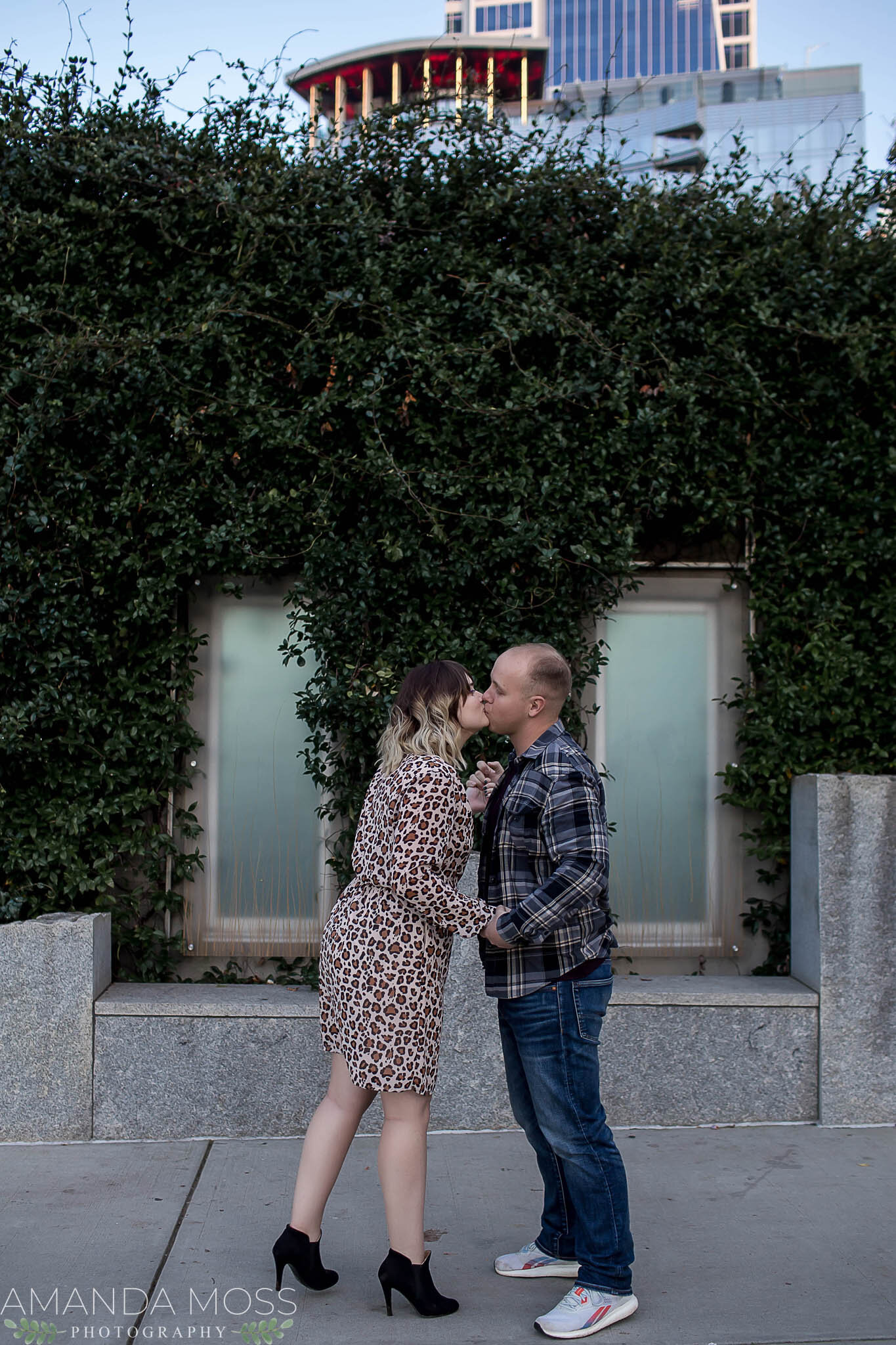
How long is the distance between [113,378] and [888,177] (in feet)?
12.2

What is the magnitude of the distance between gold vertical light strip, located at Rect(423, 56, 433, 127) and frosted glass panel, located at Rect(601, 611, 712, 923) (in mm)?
2511

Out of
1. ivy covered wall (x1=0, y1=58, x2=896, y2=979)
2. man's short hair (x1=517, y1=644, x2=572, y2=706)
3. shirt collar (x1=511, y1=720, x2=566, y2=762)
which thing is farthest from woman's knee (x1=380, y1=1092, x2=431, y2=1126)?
ivy covered wall (x1=0, y1=58, x2=896, y2=979)

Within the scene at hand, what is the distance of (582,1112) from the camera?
3.08m

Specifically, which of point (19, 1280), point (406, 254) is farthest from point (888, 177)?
point (19, 1280)

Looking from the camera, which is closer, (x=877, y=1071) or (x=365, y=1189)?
(x=365, y=1189)

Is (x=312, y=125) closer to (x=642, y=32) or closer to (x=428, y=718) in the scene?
(x=428, y=718)

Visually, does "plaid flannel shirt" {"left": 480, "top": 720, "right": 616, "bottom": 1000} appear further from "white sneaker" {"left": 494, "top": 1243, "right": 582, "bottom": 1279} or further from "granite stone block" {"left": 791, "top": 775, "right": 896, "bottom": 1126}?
"granite stone block" {"left": 791, "top": 775, "right": 896, "bottom": 1126}

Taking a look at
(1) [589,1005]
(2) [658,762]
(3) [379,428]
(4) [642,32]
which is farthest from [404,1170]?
(4) [642,32]

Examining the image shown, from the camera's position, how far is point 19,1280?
333cm

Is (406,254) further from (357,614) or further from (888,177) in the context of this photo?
(888,177)

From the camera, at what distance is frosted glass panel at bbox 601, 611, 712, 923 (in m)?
5.59

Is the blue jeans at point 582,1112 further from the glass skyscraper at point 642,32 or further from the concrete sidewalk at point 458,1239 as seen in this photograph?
the glass skyscraper at point 642,32

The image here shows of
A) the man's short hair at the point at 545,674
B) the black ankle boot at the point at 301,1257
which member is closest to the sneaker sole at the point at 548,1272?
the black ankle boot at the point at 301,1257

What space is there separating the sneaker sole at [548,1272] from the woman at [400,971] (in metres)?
0.30
